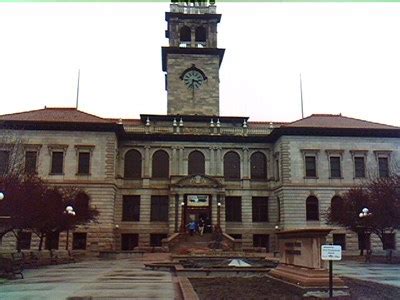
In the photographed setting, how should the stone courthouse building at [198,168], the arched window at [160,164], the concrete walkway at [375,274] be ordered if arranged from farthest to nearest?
1. the arched window at [160,164]
2. the stone courthouse building at [198,168]
3. the concrete walkway at [375,274]

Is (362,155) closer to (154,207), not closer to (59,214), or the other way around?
(154,207)

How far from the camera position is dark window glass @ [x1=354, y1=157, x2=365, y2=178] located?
153ft

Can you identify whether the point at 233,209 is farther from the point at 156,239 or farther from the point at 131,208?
the point at 131,208

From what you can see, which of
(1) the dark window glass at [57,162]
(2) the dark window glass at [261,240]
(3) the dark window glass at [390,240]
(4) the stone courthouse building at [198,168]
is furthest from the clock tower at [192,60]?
(3) the dark window glass at [390,240]

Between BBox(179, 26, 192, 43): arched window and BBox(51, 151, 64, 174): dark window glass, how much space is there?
20.7m

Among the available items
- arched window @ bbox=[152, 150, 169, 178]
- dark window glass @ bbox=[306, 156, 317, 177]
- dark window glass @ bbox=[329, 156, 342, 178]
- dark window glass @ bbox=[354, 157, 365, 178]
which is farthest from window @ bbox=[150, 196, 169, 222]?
dark window glass @ bbox=[354, 157, 365, 178]

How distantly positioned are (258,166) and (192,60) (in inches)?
584

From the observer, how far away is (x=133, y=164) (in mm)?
48188

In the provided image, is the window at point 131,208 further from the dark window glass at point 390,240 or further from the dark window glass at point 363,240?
the dark window glass at point 390,240

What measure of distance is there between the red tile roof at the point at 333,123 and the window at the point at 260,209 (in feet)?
26.4

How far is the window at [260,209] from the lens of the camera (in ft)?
157

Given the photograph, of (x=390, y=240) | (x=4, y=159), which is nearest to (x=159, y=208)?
(x=4, y=159)

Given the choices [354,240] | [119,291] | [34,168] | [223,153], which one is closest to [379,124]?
[354,240]

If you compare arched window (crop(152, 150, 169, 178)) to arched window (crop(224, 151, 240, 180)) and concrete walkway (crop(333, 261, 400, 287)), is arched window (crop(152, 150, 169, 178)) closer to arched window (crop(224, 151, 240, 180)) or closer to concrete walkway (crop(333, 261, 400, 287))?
arched window (crop(224, 151, 240, 180))
